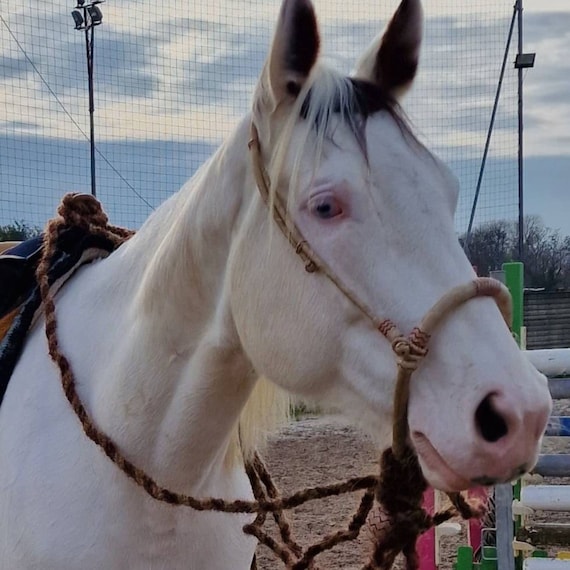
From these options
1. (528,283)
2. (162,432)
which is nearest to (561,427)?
(162,432)

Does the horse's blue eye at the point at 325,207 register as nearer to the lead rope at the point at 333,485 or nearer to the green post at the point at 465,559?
the lead rope at the point at 333,485

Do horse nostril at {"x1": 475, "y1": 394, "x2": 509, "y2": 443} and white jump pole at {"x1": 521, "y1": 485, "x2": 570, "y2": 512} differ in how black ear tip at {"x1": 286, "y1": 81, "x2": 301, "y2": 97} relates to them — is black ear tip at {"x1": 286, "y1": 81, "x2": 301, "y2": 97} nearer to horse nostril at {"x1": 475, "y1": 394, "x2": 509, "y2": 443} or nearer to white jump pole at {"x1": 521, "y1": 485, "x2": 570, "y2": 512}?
horse nostril at {"x1": 475, "y1": 394, "x2": 509, "y2": 443}

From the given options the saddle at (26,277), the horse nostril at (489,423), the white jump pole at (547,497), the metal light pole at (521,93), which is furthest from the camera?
the metal light pole at (521,93)

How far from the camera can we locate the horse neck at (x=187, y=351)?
5.32ft

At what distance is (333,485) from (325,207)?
66 cm

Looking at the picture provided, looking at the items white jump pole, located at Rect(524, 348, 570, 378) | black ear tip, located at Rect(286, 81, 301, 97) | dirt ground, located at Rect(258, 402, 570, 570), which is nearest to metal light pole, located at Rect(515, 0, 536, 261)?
dirt ground, located at Rect(258, 402, 570, 570)

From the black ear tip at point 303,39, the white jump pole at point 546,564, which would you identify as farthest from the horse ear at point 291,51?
the white jump pole at point 546,564

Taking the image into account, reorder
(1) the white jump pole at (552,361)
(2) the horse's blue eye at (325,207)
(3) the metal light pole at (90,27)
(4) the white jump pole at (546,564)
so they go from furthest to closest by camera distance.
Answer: (3) the metal light pole at (90,27), (4) the white jump pole at (546,564), (1) the white jump pole at (552,361), (2) the horse's blue eye at (325,207)

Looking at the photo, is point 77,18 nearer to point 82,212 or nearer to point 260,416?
point 82,212

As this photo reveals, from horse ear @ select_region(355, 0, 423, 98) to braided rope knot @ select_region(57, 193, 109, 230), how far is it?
3.32ft

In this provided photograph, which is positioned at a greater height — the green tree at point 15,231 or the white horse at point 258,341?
the green tree at point 15,231

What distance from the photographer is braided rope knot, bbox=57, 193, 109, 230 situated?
2.23 metres

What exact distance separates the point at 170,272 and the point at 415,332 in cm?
64

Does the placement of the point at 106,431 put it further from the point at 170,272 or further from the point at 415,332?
the point at 415,332
